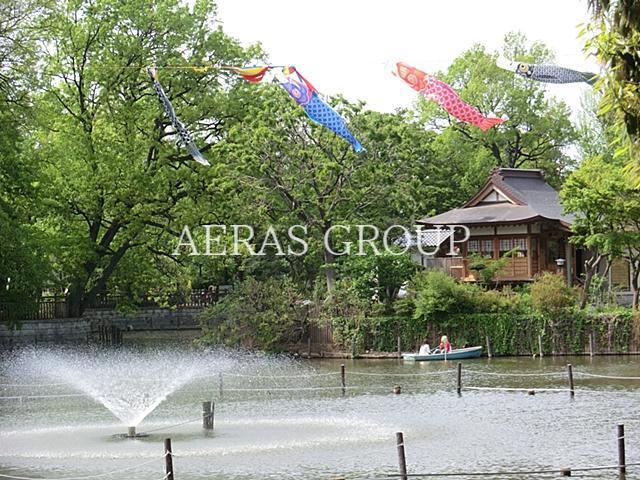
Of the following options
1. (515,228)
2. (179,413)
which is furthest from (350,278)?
(179,413)

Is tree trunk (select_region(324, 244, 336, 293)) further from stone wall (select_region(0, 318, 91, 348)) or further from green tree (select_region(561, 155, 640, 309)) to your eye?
stone wall (select_region(0, 318, 91, 348))

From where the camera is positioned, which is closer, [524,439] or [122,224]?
[524,439]

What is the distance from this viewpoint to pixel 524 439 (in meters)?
22.0

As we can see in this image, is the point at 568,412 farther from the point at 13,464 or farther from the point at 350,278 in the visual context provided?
the point at 350,278

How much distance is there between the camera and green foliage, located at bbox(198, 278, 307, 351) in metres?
46.0

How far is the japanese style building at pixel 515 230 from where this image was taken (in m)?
53.4

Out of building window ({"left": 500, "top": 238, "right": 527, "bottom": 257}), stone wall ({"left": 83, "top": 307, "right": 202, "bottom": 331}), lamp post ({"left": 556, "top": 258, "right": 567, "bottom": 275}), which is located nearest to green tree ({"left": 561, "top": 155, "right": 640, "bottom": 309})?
lamp post ({"left": 556, "top": 258, "right": 567, "bottom": 275})

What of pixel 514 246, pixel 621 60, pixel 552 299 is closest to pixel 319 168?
pixel 552 299

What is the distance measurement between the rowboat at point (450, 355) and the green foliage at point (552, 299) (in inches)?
118

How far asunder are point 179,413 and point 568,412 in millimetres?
9539

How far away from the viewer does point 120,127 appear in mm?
49500

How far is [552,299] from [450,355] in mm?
4641

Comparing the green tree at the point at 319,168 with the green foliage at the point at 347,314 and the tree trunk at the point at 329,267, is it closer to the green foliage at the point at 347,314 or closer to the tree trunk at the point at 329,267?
the tree trunk at the point at 329,267

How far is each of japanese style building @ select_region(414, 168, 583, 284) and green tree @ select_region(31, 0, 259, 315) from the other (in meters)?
13.1
